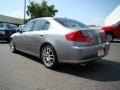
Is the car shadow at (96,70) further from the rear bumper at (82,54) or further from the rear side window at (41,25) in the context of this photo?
the rear side window at (41,25)

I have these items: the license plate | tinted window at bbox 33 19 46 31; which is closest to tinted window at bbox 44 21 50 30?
tinted window at bbox 33 19 46 31

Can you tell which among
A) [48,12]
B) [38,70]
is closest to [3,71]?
[38,70]

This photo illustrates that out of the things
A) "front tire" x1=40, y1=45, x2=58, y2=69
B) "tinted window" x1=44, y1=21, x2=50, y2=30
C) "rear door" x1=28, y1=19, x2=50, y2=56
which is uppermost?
"tinted window" x1=44, y1=21, x2=50, y2=30

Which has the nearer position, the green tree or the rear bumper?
the rear bumper

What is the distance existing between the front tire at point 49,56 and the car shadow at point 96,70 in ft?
0.71

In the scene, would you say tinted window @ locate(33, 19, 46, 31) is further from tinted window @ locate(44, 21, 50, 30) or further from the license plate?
the license plate

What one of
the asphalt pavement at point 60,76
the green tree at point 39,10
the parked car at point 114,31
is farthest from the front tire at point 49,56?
the green tree at point 39,10

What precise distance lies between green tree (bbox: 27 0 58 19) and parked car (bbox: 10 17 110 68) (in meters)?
39.0

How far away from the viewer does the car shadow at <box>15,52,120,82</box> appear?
4.92m

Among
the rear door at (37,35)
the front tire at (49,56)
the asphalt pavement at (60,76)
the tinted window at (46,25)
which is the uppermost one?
the tinted window at (46,25)

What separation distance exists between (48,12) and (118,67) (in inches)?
1601

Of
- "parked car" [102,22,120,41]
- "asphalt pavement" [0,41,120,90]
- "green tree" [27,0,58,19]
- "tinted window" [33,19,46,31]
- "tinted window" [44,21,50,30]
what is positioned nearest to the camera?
"asphalt pavement" [0,41,120,90]

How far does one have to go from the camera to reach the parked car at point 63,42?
198 inches

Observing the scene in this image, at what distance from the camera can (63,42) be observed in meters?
5.18
